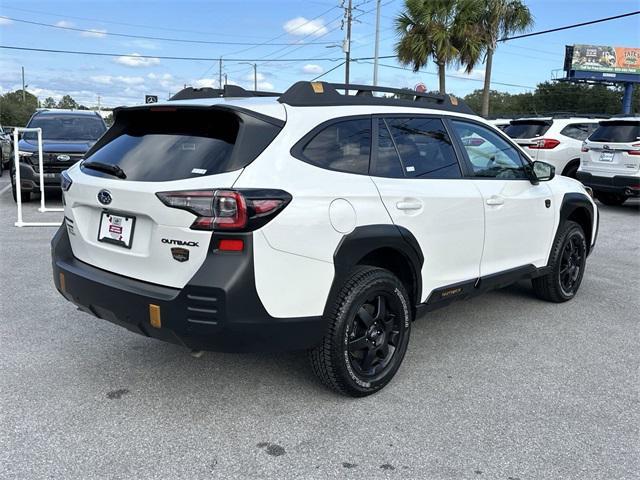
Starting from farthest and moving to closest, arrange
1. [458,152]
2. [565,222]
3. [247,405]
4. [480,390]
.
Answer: [565,222] < [458,152] < [480,390] < [247,405]

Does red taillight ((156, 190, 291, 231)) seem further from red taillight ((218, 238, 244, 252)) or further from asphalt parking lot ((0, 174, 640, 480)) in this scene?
asphalt parking lot ((0, 174, 640, 480))

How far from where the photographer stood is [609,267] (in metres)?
6.93

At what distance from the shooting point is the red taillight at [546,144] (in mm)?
12773

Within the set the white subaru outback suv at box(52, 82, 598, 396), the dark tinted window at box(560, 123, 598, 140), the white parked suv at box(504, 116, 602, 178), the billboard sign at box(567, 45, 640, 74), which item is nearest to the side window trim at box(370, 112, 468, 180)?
the white subaru outback suv at box(52, 82, 598, 396)

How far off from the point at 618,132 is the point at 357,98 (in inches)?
356

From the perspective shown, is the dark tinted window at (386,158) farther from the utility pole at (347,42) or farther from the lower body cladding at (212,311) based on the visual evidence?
the utility pole at (347,42)

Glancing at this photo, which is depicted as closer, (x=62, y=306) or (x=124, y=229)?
(x=124, y=229)

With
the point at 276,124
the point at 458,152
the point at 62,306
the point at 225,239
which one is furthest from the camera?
the point at 62,306

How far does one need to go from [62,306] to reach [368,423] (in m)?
3.04

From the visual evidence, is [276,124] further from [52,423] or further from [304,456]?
[52,423]

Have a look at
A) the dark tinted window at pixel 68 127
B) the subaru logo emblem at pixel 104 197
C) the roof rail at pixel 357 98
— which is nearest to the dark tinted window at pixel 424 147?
the roof rail at pixel 357 98

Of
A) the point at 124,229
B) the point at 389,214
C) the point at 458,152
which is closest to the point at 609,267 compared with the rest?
the point at 458,152

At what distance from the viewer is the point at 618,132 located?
1088 cm

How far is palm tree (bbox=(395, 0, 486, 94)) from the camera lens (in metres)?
22.1
